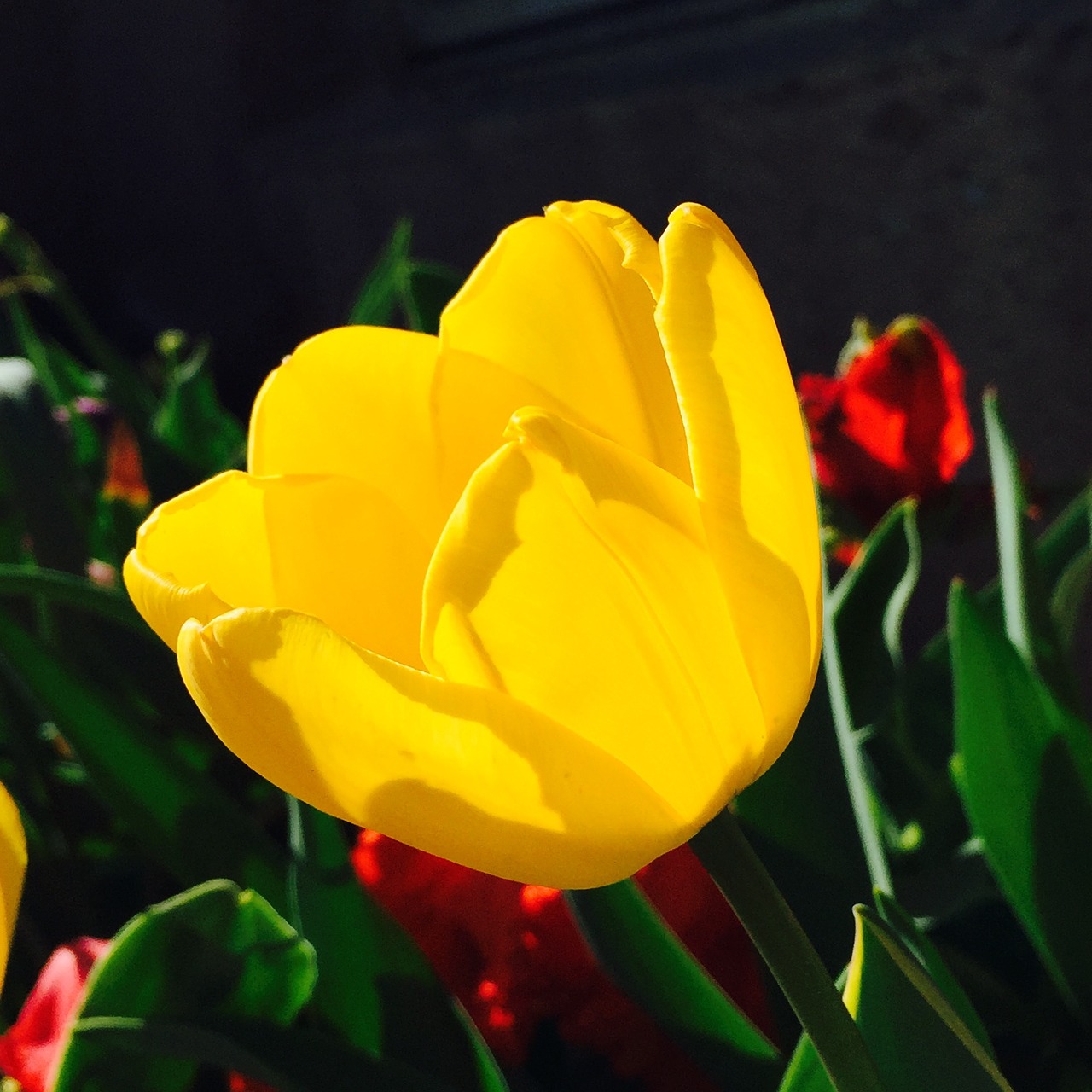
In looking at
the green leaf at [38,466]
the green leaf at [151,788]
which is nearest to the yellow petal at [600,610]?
the green leaf at [151,788]

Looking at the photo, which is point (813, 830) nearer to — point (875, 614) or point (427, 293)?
point (875, 614)

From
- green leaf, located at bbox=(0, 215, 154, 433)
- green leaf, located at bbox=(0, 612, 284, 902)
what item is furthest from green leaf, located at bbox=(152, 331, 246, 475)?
green leaf, located at bbox=(0, 612, 284, 902)

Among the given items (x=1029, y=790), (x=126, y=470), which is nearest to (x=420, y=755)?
(x=1029, y=790)

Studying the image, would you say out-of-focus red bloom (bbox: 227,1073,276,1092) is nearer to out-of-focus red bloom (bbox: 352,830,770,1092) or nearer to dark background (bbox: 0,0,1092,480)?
out-of-focus red bloom (bbox: 352,830,770,1092)

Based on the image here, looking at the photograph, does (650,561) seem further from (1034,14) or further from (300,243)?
(300,243)

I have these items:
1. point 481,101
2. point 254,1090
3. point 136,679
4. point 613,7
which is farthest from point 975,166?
point 254,1090

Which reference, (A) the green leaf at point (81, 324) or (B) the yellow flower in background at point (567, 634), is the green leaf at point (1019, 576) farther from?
(A) the green leaf at point (81, 324)
